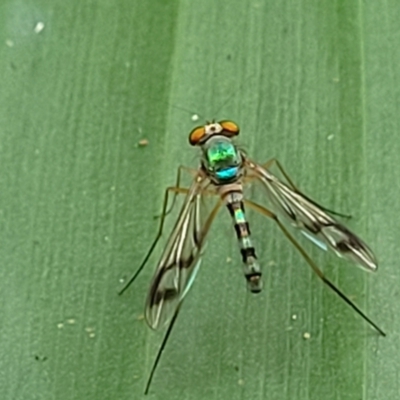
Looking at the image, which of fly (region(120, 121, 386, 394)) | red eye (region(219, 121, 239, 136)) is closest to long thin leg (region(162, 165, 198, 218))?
fly (region(120, 121, 386, 394))

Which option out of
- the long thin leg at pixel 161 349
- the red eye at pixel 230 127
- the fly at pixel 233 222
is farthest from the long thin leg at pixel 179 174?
the long thin leg at pixel 161 349

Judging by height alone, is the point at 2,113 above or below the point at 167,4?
below

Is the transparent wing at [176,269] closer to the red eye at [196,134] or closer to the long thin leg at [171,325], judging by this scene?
the long thin leg at [171,325]

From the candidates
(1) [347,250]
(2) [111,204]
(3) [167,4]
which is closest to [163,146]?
(2) [111,204]

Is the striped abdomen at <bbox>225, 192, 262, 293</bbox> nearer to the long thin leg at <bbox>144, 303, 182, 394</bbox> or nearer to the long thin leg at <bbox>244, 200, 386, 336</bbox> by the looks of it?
the long thin leg at <bbox>244, 200, 386, 336</bbox>

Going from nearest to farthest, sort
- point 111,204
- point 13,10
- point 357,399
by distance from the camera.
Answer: point 357,399 → point 111,204 → point 13,10

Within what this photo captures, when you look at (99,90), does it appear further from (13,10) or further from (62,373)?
(62,373)
